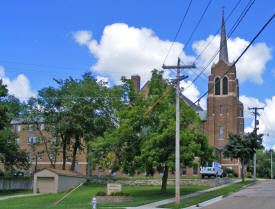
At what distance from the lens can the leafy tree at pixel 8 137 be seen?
3890 cm

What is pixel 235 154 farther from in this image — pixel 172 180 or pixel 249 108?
pixel 249 108

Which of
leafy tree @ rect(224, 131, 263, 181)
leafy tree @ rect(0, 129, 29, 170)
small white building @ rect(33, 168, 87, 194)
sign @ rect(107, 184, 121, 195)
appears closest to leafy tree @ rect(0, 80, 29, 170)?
leafy tree @ rect(0, 129, 29, 170)

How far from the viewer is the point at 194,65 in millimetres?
24453

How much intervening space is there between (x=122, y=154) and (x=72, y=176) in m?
13.4

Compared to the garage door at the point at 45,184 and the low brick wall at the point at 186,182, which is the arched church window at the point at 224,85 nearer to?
the low brick wall at the point at 186,182

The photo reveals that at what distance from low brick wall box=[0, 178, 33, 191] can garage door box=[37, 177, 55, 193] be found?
589cm

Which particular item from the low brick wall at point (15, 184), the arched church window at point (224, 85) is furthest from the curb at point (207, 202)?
the arched church window at point (224, 85)

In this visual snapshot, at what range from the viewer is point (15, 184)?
146ft

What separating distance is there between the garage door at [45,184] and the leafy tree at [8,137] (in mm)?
5827

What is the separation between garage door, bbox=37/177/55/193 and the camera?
38.6 m

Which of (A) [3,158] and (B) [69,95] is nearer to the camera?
(A) [3,158]

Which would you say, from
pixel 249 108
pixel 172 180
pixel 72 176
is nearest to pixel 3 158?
pixel 72 176

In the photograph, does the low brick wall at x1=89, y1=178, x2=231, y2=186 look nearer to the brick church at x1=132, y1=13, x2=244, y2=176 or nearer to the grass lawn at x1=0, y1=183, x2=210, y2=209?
the grass lawn at x1=0, y1=183, x2=210, y2=209

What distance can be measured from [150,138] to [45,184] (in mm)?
15738
